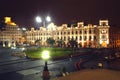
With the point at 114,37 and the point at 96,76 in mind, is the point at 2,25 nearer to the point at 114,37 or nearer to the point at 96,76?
the point at 114,37

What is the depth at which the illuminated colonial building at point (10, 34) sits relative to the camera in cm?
13712

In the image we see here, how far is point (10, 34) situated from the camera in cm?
13875

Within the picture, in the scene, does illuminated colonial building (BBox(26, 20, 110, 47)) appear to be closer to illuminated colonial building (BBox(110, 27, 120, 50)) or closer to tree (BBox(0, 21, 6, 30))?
illuminated colonial building (BBox(110, 27, 120, 50))

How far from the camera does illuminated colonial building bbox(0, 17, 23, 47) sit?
450 ft

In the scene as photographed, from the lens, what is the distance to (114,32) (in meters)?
102

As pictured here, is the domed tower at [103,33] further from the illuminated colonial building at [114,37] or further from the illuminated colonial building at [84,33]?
the illuminated colonial building at [114,37]

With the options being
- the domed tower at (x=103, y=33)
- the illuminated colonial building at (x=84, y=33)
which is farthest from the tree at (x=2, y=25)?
the domed tower at (x=103, y=33)

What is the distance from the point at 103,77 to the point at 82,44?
87.3 m

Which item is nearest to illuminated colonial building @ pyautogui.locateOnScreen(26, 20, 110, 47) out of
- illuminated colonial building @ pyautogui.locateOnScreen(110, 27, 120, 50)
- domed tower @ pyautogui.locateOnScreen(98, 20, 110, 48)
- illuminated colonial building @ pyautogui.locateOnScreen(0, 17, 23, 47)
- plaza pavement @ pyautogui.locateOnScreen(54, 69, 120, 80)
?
domed tower @ pyautogui.locateOnScreen(98, 20, 110, 48)

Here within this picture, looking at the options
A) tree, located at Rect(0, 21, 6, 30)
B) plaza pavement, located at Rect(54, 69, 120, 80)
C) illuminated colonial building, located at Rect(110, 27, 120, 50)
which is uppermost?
tree, located at Rect(0, 21, 6, 30)

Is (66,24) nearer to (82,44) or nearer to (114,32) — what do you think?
(82,44)

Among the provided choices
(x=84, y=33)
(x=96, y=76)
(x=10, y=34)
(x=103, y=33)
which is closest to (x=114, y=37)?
(x=103, y=33)

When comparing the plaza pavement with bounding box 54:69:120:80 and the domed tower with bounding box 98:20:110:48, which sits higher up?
the domed tower with bounding box 98:20:110:48

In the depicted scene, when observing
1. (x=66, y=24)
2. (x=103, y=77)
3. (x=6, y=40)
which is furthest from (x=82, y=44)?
(x=103, y=77)
